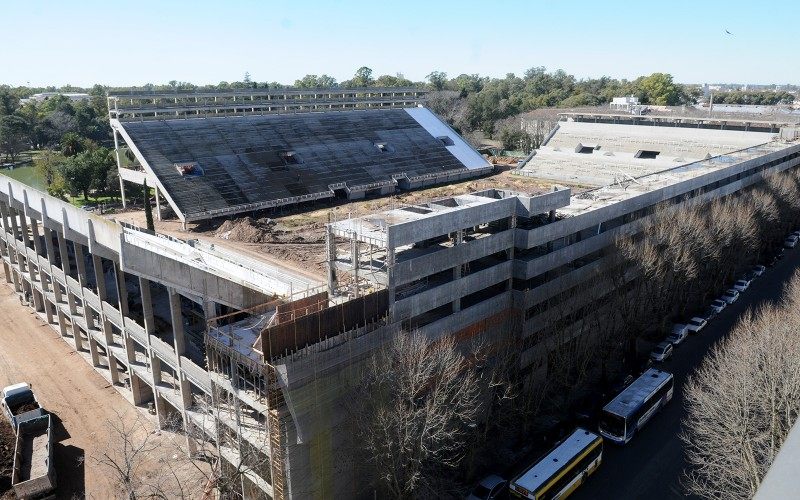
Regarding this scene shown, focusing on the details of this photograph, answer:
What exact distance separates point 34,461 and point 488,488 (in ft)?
70.7

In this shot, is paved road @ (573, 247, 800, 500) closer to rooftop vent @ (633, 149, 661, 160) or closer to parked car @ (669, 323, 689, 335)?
parked car @ (669, 323, 689, 335)

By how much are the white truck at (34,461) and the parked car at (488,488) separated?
758 inches

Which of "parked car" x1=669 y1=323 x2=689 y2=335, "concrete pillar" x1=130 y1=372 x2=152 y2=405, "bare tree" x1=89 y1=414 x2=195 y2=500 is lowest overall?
"bare tree" x1=89 y1=414 x2=195 y2=500

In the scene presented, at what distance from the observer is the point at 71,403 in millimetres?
32031

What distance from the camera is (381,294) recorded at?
2348cm

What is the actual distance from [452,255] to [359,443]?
927 cm

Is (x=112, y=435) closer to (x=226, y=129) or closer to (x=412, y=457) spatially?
(x=412, y=457)

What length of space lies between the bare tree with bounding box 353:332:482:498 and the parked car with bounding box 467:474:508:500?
7.78 feet

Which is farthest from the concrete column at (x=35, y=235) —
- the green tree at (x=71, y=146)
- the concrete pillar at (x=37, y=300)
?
the green tree at (x=71, y=146)

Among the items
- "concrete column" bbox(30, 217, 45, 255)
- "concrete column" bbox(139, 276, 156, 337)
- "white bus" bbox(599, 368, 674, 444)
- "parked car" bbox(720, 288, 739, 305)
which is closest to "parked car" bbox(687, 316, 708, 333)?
"parked car" bbox(720, 288, 739, 305)

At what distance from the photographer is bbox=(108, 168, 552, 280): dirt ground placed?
3816 cm

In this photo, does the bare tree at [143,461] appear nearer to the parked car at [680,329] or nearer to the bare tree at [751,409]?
the bare tree at [751,409]

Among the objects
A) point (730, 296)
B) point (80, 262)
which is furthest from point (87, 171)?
point (730, 296)

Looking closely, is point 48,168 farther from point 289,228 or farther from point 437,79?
point 437,79
